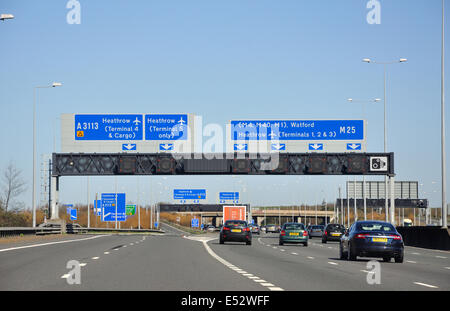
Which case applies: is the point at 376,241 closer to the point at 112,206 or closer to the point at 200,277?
the point at 200,277

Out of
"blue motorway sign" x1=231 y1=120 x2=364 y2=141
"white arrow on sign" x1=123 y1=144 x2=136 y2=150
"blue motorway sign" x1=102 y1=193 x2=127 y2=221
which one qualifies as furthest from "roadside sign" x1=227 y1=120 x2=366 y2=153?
"blue motorway sign" x1=102 y1=193 x2=127 y2=221

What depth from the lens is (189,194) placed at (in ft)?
395

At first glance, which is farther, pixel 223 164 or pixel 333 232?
pixel 223 164

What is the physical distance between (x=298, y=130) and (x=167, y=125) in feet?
31.9

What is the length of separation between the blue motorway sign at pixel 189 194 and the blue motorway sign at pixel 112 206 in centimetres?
2944

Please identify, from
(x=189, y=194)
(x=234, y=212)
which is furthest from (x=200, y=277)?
(x=189, y=194)

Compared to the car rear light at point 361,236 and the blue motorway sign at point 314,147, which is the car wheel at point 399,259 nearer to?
the car rear light at point 361,236

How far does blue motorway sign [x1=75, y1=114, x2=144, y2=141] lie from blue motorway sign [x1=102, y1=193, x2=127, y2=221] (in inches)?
1107

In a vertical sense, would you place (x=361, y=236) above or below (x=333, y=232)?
above

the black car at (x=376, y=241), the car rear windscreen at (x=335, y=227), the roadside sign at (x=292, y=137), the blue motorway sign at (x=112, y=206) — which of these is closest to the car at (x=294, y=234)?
the car rear windscreen at (x=335, y=227)

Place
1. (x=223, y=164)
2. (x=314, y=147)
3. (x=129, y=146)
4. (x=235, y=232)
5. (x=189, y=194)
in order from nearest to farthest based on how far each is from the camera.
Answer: (x=235, y=232)
(x=129, y=146)
(x=314, y=147)
(x=223, y=164)
(x=189, y=194)
